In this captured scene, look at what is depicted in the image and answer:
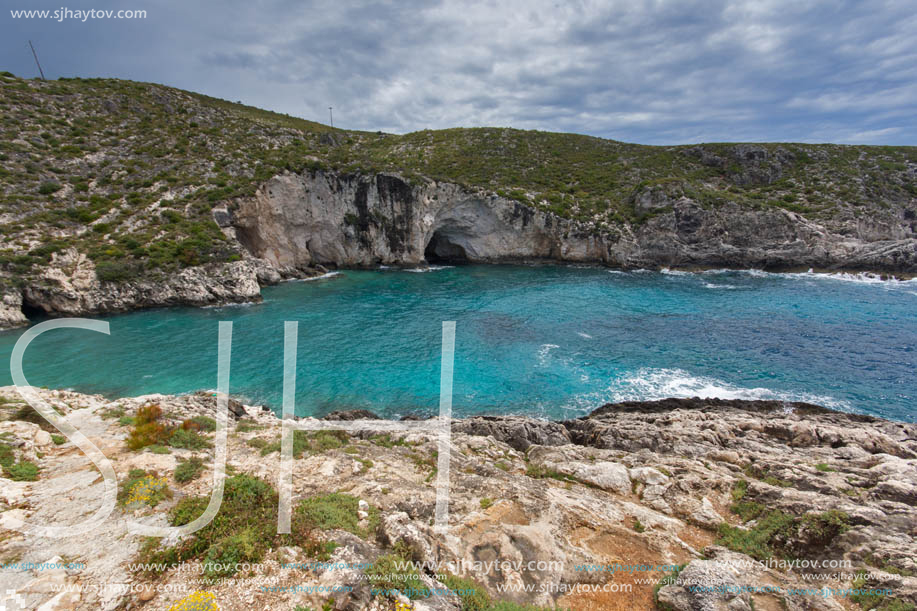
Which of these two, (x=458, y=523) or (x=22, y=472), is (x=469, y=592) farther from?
(x=22, y=472)

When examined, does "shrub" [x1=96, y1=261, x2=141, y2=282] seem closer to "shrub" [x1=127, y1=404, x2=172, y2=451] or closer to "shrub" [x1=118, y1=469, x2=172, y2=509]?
"shrub" [x1=127, y1=404, x2=172, y2=451]

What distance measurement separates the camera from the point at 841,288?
34656 mm

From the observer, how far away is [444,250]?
53969 mm

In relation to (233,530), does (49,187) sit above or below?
above

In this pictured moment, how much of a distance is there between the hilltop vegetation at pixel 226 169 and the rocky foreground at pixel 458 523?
86.5ft

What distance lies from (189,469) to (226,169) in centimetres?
4361

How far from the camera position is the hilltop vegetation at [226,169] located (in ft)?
97.6

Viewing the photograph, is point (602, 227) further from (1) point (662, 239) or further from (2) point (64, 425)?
(2) point (64, 425)

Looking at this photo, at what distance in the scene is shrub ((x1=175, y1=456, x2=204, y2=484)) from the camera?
7172 mm

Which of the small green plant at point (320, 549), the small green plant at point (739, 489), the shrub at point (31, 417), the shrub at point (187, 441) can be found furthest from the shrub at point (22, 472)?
the small green plant at point (739, 489)

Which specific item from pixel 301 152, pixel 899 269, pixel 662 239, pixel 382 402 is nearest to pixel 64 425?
pixel 382 402

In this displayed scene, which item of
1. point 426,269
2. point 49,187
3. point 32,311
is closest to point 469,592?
point 32,311

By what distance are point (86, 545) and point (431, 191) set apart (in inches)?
1771

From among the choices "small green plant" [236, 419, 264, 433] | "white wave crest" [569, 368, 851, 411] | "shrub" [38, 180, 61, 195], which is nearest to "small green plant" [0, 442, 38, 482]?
"small green plant" [236, 419, 264, 433]
